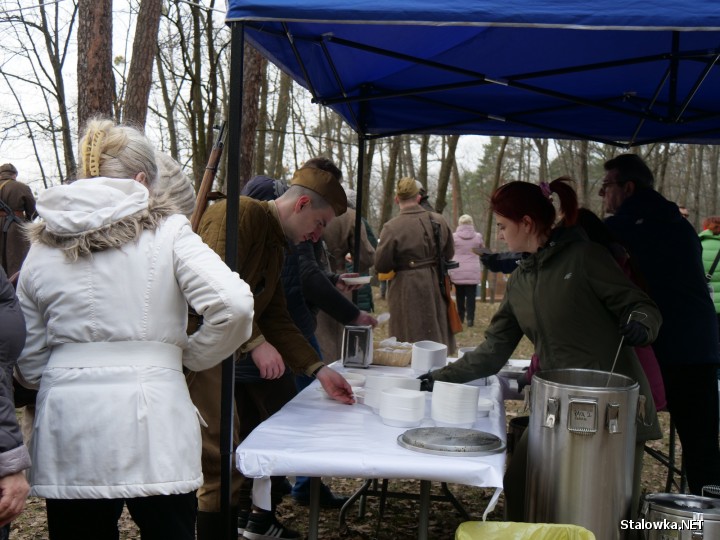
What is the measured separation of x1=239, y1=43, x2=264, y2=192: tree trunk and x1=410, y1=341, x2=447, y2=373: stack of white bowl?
4.18 metres

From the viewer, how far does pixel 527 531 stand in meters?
2.16

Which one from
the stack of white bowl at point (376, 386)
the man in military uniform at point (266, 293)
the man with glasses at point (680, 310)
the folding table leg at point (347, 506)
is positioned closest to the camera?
the stack of white bowl at point (376, 386)

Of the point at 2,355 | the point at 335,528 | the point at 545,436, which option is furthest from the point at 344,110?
the point at 2,355

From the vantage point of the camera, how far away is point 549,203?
9.73 ft

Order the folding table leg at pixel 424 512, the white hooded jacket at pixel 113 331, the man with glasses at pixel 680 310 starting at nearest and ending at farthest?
the white hooded jacket at pixel 113 331
the folding table leg at pixel 424 512
the man with glasses at pixel 680 310

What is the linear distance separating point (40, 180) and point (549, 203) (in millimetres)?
17134

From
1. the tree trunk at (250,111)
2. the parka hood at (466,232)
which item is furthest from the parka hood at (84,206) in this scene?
the parka hood at (466,232)

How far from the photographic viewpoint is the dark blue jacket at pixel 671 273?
3449 millimetres

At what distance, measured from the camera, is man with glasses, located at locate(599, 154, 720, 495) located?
3.40 meters

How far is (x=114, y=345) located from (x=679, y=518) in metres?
1.77

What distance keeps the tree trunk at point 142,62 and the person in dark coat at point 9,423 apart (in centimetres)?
607

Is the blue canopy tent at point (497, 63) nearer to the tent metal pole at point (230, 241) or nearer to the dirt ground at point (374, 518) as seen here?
the tent metal pole at point (230, 241)

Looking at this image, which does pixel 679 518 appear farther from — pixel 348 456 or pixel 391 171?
pixel 391 171

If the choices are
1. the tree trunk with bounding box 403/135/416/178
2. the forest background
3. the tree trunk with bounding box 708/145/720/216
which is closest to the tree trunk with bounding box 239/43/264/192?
the forest background
